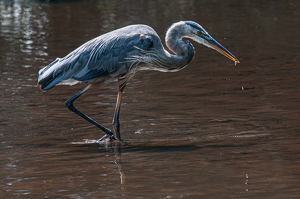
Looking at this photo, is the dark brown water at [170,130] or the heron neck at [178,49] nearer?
the dark brown water at [170,130]

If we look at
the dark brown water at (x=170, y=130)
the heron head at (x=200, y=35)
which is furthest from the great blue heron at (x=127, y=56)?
the dark brown water at (x=170, y=130)

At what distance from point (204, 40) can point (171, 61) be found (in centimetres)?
49

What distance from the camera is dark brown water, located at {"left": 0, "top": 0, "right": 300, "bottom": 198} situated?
4375 mm

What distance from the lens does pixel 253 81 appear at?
859 centimetres

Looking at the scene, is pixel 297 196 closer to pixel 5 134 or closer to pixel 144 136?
pixel 144 136

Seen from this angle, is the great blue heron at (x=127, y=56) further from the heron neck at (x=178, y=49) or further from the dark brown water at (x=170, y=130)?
the dark brown water at (x=170, y=130)

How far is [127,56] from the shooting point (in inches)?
242

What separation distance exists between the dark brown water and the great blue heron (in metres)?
0.65

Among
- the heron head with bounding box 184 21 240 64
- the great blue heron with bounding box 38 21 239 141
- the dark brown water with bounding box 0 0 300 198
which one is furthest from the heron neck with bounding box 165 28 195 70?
the dark brown water with bounding box 0 0 300 198

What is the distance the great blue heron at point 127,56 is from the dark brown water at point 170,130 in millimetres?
649

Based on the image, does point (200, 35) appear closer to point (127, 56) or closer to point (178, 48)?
point (178, 48)

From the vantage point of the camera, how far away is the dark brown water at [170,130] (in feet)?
14.4

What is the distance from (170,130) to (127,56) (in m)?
1.07

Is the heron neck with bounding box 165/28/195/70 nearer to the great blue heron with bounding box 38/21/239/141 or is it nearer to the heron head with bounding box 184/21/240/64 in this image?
the great blue heron with bounding box 38/21/239/141
